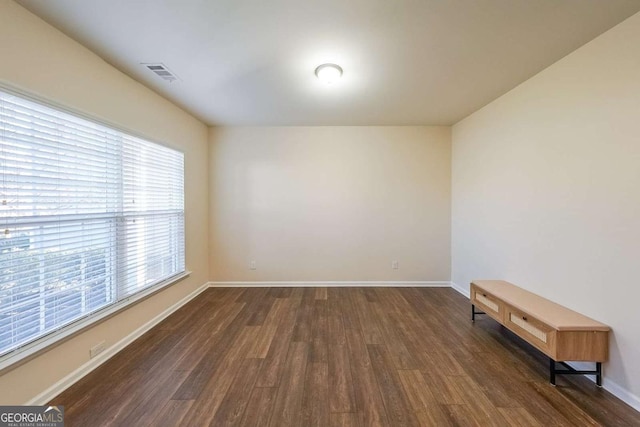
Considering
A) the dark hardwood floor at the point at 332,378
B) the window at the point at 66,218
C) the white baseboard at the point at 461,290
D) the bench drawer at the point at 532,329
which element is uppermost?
the window at the point at 66,218

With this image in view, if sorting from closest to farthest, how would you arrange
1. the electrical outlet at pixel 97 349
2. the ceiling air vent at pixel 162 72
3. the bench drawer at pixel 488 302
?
the electrical outlet at pixel 97 349 → the ceiling air vent at pixel 162 72 → the bench drawer at pixel 488 302

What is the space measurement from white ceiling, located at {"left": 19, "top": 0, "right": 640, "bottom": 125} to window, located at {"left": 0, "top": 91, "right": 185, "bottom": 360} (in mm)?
764

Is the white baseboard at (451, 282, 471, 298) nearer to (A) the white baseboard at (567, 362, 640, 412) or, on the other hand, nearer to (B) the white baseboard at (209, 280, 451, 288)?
(B) the white baseboard at (209, 280, 451, 288)

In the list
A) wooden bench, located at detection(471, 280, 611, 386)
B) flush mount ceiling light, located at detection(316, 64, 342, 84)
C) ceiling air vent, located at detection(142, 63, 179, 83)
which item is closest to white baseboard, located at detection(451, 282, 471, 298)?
wooden bench, located at detection(471, 280, 611, 386)

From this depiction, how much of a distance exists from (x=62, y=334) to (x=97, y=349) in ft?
1.33

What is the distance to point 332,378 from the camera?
6.57ft

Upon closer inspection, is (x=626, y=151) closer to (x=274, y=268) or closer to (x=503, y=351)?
(x=503, y=351)

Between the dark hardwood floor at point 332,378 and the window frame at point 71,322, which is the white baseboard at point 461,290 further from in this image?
the window frame at point 71,322

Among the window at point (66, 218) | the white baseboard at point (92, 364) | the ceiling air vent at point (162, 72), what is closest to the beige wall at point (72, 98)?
the white baseboard at point (92, 364)

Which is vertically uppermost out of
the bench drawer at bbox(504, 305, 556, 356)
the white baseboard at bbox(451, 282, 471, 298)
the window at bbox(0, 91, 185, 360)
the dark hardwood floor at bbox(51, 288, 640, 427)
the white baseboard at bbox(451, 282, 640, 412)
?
the window at bbox(0, 91, 185, 360)

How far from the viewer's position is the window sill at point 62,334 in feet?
5.13

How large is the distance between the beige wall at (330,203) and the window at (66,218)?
4.66ft

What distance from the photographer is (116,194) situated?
241 cm

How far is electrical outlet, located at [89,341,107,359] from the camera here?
212 cm
